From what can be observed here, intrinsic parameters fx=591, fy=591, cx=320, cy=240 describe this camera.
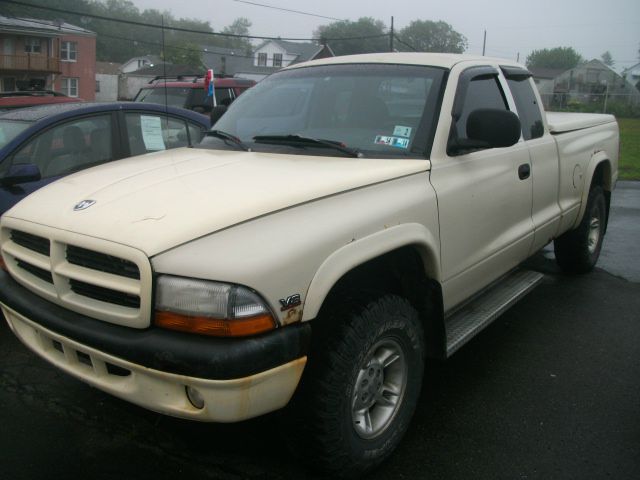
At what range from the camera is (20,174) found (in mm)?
4227

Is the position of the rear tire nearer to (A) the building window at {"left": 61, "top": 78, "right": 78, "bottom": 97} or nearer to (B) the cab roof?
(B) the cab roof

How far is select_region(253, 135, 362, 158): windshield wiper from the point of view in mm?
3049

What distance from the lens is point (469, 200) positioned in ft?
10.5

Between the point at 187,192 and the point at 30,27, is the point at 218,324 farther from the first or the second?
the point at 30,27

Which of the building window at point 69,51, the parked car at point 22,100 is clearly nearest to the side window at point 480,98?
the parked car at point 22,100

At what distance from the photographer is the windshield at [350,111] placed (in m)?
3.14

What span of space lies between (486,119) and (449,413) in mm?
1579

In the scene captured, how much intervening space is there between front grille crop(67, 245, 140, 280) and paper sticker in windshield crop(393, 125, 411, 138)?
1612mm

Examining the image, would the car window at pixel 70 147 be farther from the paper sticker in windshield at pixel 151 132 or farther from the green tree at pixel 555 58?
the green tree at pixel 555 58

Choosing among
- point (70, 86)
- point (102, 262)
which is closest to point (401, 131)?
point (102, 262)

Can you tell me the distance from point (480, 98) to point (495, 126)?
0.69m

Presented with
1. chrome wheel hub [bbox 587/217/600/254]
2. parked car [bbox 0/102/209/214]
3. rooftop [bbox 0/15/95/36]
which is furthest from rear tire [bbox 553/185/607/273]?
rooftop [bbox 0/15/95/36]

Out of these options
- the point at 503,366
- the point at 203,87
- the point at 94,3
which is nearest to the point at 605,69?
the point at 94,3

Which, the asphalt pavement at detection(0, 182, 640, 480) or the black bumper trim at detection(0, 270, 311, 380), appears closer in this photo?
the black bumper trim at detection(0, 270, 311, 380)
